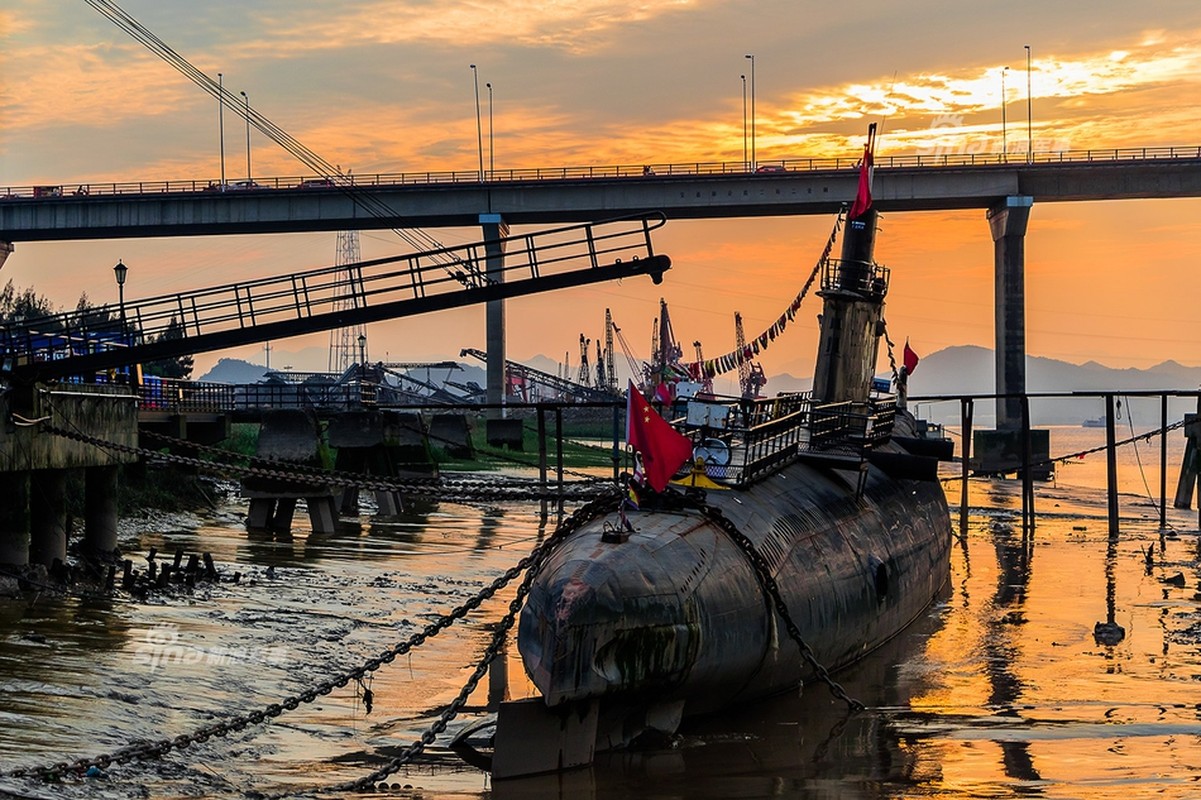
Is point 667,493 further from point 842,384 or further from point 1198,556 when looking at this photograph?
point 1198,556

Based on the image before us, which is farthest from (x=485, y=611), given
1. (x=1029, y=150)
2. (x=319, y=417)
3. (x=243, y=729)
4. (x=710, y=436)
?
(x=1029, y=150)

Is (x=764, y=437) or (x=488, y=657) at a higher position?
(x=764, y=437)

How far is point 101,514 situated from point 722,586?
16.3 meters

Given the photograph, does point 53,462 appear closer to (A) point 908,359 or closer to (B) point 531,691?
(B) point 531,691

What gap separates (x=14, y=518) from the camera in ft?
78.6

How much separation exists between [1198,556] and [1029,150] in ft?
202

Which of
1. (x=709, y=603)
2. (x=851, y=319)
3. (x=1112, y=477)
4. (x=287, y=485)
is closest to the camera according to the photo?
(x=709, y=603)

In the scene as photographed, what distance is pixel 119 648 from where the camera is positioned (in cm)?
1961

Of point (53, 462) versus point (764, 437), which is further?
point (53, 462)

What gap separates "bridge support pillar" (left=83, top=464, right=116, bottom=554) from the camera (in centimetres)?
2889

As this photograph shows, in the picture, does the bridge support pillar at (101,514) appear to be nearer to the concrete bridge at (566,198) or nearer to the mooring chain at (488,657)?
the mooring chain at (488,657)

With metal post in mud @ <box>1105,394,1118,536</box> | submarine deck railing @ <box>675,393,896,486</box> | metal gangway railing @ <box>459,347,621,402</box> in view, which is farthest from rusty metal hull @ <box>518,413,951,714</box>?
metal gangway railing @ <box>459,347,621,402</box>

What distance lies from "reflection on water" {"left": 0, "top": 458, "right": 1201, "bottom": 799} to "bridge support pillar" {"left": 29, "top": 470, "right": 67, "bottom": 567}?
9.30ft

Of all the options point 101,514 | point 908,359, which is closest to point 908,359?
point 908,359
